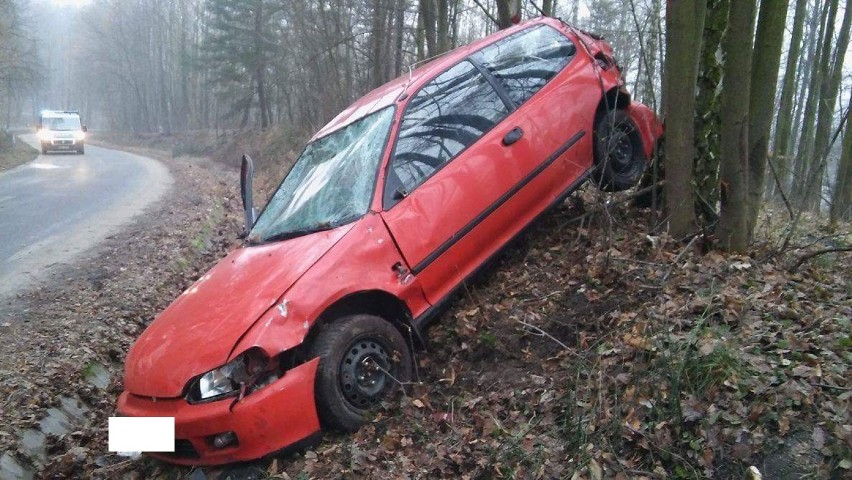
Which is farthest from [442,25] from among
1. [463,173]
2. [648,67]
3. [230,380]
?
[230,380]

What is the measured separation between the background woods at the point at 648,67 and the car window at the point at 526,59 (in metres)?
0.50

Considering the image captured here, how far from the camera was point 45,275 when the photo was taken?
7.17 meters

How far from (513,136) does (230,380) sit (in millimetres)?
2910

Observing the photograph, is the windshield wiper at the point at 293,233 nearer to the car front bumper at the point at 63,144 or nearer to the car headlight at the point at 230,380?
the car headlight at the point at 230,380

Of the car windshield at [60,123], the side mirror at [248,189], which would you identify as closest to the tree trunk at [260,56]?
the car windshield at [60,123]

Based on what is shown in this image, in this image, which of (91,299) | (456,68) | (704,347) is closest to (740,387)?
(704,347)

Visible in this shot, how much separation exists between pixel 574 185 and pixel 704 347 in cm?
246

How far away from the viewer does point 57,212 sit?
36.6 feet

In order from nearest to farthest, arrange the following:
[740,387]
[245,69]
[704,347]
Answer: [740,387] < [704,347] < [245,69]

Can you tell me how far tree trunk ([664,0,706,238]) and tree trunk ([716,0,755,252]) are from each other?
0.80 feet

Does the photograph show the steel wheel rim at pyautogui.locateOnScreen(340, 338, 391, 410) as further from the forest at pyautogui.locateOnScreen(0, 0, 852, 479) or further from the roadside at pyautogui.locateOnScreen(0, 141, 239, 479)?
the roadside at pyautogui.locateOnScreen(0, 141, 239, 479)

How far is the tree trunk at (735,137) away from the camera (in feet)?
15.3

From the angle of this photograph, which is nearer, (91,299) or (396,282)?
(396,282)

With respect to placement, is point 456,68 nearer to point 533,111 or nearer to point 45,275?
point 533,111
